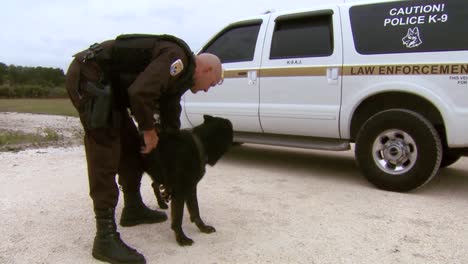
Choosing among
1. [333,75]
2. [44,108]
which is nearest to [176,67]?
[333,75]

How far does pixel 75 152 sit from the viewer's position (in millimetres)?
6391

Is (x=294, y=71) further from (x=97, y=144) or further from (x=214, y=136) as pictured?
(x=97, y=144)

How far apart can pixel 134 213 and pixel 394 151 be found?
252cm

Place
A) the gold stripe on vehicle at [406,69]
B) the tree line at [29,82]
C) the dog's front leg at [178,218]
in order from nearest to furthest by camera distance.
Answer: the dog's front leg at [178,218]
the gold stripe on vehicle at [406,69]
the tree line at [29,82]

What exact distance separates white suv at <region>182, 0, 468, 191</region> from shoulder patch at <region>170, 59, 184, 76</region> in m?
2.42

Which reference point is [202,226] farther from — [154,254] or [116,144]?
[116,144]

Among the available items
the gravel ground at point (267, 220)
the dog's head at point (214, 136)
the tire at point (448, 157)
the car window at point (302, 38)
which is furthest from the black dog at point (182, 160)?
the tire at point (448, 157)

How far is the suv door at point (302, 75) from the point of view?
15.3 ft

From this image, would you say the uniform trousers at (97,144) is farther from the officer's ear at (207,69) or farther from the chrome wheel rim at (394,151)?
the chrome wheel rim at (394,151)

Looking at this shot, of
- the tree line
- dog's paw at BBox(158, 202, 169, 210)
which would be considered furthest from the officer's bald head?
the tree line

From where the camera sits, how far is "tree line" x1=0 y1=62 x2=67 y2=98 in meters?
29.6

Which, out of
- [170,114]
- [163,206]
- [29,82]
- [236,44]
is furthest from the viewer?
[29,82]

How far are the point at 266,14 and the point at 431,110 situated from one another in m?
2.25

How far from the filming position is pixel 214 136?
119 inches
